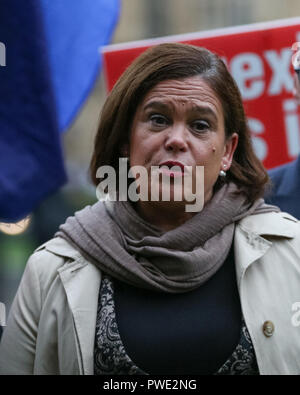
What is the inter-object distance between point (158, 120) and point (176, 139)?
114 mm

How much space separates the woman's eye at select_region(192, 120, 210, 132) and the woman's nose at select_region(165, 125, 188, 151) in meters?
0.05

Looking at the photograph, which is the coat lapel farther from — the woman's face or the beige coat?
the woman's face

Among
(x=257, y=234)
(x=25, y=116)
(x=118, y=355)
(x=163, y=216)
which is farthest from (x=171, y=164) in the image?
(x=25, y=116)

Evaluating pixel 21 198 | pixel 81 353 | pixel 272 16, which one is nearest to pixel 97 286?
pixel 81 353

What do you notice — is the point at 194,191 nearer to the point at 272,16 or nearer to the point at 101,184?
the point at 101,184

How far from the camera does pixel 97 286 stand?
2830 mm

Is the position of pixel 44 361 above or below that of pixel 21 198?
below

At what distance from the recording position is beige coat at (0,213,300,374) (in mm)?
2721

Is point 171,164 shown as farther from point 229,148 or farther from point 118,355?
point 118,355

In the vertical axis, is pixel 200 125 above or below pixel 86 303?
above

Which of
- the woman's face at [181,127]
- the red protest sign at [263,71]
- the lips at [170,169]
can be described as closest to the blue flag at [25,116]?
the red protest sign at [263,71]

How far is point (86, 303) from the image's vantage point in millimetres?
Result: 2779

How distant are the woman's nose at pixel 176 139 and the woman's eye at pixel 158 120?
4cm
